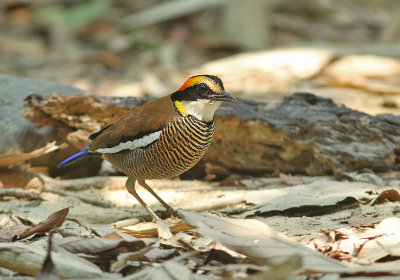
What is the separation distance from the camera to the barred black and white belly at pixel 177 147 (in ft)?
13.8

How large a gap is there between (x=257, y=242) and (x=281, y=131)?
6.78 ft

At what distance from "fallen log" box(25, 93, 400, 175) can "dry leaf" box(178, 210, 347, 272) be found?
1882mm

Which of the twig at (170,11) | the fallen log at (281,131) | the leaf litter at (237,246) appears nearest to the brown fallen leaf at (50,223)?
the leaf litter at (237,246)

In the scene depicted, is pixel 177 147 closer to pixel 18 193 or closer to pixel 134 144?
pixel 134 144

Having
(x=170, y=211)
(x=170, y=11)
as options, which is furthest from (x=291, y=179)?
(x=170, y=11)

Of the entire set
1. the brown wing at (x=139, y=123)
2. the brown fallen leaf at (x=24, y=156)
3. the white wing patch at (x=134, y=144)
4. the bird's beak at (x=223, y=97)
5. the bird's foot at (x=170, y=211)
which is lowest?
the bird's foot at (x=170, y=211)

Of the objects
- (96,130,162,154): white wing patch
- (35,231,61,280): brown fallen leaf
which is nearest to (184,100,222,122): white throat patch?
(96,130,162,154): white wing patch

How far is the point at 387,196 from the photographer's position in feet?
13.3

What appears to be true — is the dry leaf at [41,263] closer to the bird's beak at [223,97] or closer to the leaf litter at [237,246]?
the leaf litter at [237,246]

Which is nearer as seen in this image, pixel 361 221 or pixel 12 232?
pixel 361 221

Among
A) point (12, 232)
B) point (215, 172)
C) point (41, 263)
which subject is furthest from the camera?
point (215, 172)

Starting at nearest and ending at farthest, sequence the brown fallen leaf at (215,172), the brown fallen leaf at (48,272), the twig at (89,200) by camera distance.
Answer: the brown fallen leaf at (48,272) < the twig at (89,200) < the brown fallen leaf at (215,172)

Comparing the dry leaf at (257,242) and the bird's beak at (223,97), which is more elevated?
the bird's beak at (223,97)

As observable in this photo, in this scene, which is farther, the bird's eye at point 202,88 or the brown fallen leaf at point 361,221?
the bird's eye at point 202,88
